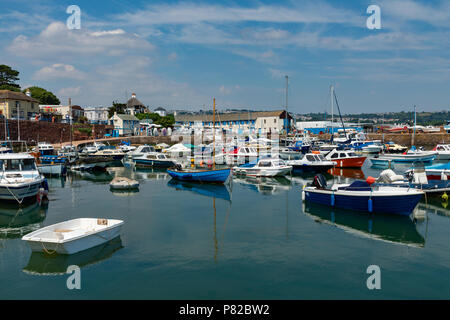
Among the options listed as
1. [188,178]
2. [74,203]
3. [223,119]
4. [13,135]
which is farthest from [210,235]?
[223,119]

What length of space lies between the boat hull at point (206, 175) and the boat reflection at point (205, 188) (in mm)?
477

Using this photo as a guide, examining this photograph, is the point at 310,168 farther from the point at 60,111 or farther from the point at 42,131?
the point at 60,111

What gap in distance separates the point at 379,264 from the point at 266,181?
22213mm

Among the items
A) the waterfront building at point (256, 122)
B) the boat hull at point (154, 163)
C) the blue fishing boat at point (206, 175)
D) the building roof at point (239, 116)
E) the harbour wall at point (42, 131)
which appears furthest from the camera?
the building roof at point (239, 116)

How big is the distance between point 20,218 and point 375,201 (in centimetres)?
2114

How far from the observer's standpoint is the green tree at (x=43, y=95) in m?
98.1

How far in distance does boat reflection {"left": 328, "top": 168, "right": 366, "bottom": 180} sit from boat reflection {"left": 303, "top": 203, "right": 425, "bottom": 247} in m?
17.3

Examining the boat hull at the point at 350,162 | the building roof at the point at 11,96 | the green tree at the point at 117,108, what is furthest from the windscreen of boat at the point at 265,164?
the green tree at the point at 117,108

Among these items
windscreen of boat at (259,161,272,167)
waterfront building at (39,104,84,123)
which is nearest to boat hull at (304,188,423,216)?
windscreen of boat at (259,161,272,167)

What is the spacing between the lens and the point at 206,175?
111 feet

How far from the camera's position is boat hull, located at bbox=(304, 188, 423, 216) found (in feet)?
66.1

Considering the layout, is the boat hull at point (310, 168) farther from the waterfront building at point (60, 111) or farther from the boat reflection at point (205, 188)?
the waterfront building at point (60, 111)

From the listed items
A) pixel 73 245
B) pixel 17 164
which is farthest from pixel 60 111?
pixel 73 245
